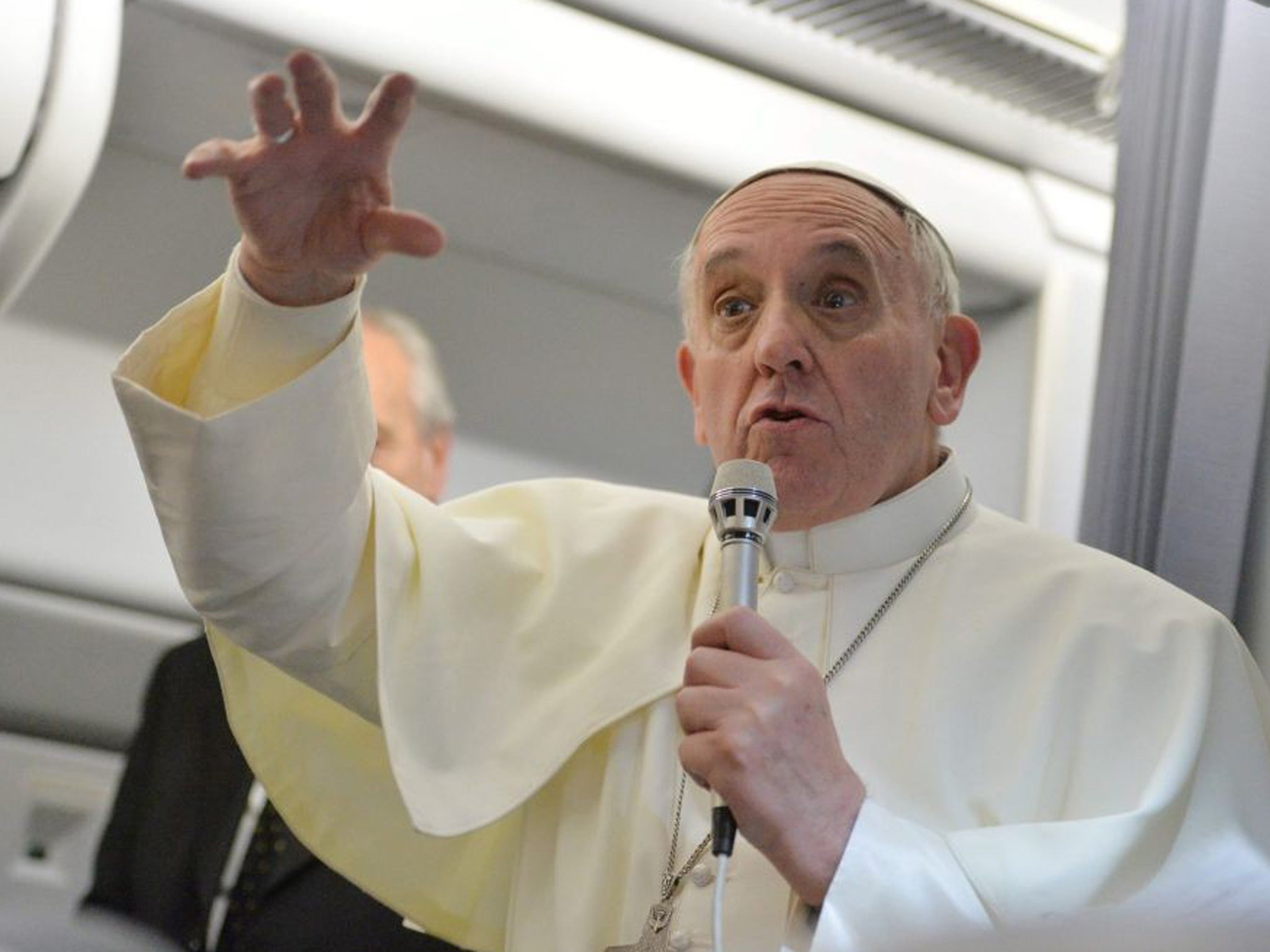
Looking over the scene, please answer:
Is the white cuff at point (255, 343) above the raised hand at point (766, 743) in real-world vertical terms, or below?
above

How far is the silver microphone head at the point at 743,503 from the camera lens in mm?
1874

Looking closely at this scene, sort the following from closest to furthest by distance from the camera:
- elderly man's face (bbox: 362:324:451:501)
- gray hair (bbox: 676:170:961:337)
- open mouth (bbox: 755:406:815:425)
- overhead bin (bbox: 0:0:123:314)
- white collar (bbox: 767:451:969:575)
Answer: open mouth (bbox: 755:406:815:425), white collar (bbox: 767:451:969:575), gray hair (bbox: 676:170:961:337), overhead bin (bbox: 0:0:123:314), elderly man's face (bbox: 362:324:451:501)

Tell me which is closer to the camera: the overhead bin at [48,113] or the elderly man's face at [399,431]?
the overhead bin at [48,113]

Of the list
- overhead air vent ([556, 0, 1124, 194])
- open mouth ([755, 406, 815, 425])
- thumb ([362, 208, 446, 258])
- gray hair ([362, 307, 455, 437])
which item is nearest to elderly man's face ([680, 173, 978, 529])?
open mouth ([755, 406, 815, 425])

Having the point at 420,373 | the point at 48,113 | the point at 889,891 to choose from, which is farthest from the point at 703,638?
the point at 420,373

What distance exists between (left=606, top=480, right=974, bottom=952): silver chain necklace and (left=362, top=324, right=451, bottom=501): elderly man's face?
1350 millimetres

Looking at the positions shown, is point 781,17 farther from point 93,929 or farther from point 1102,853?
point 93,929

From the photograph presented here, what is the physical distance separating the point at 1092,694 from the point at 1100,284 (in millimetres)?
2209

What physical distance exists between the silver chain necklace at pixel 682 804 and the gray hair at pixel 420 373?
145 centimetres

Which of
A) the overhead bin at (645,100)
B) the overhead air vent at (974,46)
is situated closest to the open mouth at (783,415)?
the overhead bin at (645,100)

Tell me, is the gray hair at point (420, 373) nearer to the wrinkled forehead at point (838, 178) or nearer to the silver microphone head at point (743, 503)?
the wrinkled forehead at point (838, 178)

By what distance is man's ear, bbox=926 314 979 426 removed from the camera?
263 centimetres

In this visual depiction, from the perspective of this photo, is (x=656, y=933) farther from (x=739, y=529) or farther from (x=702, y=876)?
(x=739, y=529)

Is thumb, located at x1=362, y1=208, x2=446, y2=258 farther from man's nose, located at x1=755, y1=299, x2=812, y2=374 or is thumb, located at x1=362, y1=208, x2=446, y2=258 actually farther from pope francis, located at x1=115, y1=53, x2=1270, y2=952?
man's nose, located at x1=755, y1=299, x2=812, y2=374
